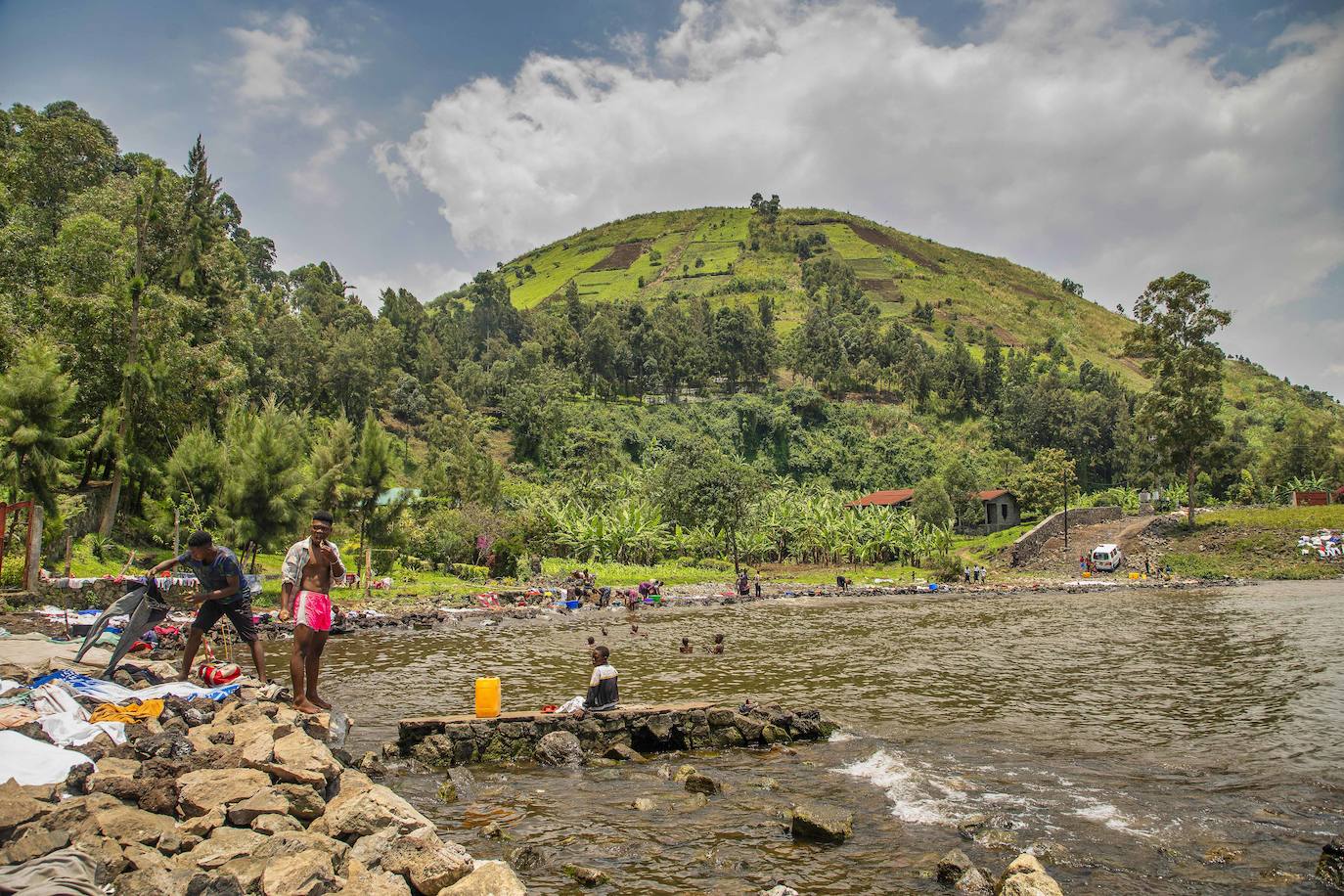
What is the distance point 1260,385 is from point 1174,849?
513 feet

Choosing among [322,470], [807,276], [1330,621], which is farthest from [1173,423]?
[807,276]

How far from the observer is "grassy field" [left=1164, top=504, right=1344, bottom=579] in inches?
1860

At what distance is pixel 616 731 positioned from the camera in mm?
12477

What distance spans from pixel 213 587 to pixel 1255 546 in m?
59.7

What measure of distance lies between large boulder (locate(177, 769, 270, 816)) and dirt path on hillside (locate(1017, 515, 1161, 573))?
56.0 m

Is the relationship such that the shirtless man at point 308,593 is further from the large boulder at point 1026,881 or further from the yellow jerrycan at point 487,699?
the large boulder at point 1026,881

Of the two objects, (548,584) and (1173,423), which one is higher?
(1173,423)

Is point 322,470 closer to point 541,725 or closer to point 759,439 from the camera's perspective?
point 541,725

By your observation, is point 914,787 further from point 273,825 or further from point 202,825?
point 202,825

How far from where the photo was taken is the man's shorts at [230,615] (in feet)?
35.9

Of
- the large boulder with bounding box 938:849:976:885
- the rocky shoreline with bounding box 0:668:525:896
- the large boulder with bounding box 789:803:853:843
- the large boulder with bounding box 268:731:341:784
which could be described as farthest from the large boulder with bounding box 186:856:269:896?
the large boulder with bounding box 938:849:976:885

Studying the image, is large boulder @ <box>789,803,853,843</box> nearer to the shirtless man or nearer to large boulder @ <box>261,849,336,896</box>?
large boulder @ <box>261,849,336,896</box>

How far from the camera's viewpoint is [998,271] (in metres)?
182

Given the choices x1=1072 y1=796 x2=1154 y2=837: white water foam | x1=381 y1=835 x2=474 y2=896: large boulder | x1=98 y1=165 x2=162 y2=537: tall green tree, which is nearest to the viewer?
x1=381 y1=835 x2=474 y2=896: large boulder
